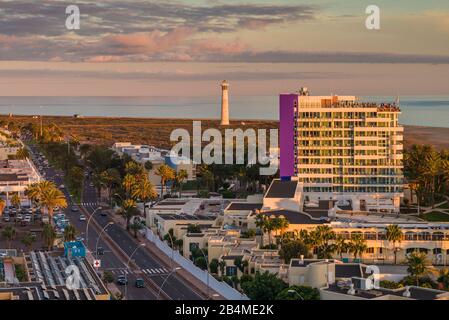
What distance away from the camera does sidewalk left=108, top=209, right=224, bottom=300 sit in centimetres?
6328

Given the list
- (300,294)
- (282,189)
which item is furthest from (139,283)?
(282,189)

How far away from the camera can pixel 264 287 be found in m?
55.6

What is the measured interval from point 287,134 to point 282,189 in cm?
1145

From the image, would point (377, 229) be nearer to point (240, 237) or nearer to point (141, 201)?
point (240, 237)

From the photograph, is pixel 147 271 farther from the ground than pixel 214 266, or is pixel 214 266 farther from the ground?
pixel 214 266

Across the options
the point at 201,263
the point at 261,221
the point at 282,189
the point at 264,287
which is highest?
the point at 282,189

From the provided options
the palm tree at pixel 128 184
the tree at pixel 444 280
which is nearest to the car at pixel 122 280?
the tree at pixel 444 280

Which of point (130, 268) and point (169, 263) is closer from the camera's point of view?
point (130, 268)

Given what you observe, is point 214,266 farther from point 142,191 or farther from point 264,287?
point 142,191

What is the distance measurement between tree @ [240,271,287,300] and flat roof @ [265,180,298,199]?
33685mm

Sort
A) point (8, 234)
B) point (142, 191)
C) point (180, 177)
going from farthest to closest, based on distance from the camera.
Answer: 1. point (180, 177)
2. point (142, 191)
3. point (8, 234)

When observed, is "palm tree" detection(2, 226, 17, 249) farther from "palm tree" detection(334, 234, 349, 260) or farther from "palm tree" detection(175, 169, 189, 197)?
"palm tree" detection(175, 169, 189, 197)

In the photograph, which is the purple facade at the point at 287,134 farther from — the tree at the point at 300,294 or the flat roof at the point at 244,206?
the tree at the point at 300,294
